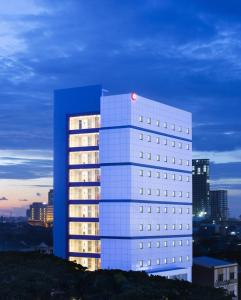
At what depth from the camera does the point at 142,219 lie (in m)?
80.1

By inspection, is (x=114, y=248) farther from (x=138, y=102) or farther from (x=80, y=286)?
(x=80, y=286)

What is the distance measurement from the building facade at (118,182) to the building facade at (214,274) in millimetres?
4431

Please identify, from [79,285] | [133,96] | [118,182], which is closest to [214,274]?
[118,182]

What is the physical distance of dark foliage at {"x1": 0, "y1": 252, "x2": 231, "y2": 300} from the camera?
41.5 m

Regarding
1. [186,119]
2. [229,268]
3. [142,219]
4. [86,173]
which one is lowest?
[229,268]

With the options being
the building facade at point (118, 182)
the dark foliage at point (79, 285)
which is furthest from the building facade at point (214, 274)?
the dark foliage at point (79, 285)

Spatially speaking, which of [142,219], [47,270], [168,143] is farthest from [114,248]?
[47,270]

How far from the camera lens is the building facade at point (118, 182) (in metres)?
78.1

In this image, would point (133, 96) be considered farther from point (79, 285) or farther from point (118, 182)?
point (79, 285)

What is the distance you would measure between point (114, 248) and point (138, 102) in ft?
60.7

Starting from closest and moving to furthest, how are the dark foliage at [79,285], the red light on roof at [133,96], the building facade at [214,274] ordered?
1. the dark foliage at [79,285]
2. the red light on roof at [133,96]
3. the building facade at [214,274]

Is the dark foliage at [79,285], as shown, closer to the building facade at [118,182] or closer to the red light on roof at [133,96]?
the building facade at [118,182]

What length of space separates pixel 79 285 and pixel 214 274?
161 feet

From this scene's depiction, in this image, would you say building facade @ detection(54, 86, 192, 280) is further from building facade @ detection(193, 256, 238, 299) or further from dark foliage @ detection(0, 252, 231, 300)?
dark foliage @ detection(0, 252, 231, 300)
